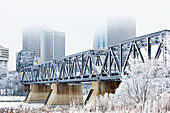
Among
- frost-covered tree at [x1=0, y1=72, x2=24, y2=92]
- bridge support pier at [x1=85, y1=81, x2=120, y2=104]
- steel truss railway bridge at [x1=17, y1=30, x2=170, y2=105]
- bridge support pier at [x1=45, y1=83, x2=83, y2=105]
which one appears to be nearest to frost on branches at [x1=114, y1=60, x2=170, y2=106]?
steel truss railway bridge at [x1=17, y1=30, x2=170, y2=105]

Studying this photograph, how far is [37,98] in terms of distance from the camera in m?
70.2

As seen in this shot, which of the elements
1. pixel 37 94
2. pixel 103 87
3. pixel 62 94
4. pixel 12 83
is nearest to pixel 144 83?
pixel 103 87

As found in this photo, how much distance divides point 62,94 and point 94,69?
15.8 meters

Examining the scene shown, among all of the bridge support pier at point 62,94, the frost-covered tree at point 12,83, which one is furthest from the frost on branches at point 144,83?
the frost-covered tree at point 12,83

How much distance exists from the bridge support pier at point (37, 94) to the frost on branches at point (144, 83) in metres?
43.0

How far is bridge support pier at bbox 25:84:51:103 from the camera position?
230 feet

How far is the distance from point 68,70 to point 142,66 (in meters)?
26.8

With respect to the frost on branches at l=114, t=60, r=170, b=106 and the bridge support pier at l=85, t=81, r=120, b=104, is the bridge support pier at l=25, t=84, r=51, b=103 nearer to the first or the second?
the bridge support pier at l=85, t=81, r=120, b=104

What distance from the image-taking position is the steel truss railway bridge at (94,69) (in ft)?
104

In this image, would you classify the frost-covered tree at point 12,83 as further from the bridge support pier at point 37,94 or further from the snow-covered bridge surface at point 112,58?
the snow-covered bridge surface at point 112,58

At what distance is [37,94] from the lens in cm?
7069

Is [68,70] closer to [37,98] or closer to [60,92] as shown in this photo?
[60,92]

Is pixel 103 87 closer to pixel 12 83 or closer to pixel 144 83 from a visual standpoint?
pixel 144 83

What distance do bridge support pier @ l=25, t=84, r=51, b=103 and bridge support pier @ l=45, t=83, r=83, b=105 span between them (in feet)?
47.6
